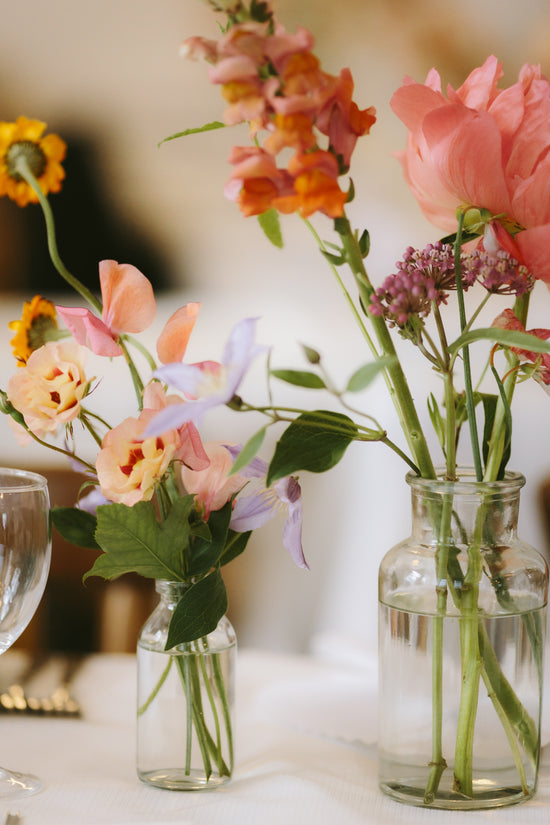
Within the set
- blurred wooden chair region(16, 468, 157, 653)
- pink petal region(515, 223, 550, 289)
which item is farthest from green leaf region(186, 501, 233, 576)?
blurred wooden chair region(16, 468, 157, 653)

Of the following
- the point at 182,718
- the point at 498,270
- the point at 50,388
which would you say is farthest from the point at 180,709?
the point at 498,270

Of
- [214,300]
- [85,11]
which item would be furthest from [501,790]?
[85,11]

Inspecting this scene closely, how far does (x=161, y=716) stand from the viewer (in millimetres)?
624

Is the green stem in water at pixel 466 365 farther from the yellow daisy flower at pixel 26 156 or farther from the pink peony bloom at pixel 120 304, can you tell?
the yellow daisy flower at pixel 26 156

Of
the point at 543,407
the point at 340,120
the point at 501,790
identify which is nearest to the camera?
the point at 340,120

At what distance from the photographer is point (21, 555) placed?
0.60 meters

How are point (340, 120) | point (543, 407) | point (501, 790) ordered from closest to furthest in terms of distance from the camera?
1. point (340, 120)
2. point (501, 790)
3. point (543, 407)

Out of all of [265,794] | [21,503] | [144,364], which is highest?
[144,364]

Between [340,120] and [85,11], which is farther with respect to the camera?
[85,11]

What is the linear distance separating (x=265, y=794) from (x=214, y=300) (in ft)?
1.49

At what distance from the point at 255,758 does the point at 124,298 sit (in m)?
0.33

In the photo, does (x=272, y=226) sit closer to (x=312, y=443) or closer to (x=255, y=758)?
(x=312, y=443)

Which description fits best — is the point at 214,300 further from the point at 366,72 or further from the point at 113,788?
the point at 113,788

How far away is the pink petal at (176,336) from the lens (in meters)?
0.58
